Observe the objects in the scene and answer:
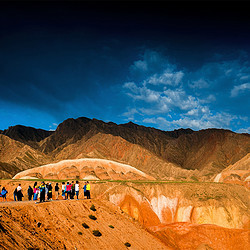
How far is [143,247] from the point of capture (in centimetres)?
2789

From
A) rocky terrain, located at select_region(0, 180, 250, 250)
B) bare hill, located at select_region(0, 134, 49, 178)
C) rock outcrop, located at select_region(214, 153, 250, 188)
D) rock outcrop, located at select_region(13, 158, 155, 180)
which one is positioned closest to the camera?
rocky terrain, located at select_region(0, 180, 250, 250)

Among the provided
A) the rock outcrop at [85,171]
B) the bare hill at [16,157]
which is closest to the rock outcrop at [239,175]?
the rock outcrop at [85,171]

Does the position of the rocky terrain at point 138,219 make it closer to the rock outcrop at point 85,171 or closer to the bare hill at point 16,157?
the rock outcrop at point 85,171

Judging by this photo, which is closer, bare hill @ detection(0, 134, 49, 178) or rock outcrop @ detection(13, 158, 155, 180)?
rock outcrop @ detection(13, 158, 155, 180)

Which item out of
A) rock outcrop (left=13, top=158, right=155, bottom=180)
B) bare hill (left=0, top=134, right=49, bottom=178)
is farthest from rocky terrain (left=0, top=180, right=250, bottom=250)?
bare hill (left=0, top=134, right=49, bottom=178)

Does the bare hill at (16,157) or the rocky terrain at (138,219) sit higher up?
the bare hill at (16,157)

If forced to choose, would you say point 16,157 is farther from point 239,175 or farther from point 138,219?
point 239,175

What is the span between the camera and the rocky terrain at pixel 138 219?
61.9 feet

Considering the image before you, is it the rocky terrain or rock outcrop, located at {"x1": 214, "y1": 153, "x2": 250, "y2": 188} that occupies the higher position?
rock outcrop, located at {"x1": 214, "y1": 153, "x2": 250, "y2": 188}

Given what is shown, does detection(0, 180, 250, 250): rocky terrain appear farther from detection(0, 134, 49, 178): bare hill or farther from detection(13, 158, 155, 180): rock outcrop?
detection(0, 134, 49, 178): bare hill

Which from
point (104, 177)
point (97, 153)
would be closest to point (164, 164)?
point (97, 153)

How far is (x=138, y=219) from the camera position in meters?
61.6

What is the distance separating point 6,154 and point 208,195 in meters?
162

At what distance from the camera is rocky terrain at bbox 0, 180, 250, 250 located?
61.9 feet
